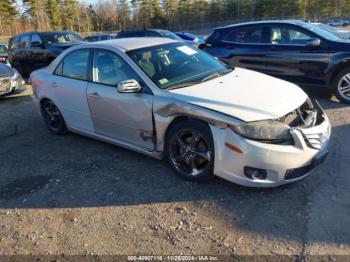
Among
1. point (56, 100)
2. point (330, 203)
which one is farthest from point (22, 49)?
point (330, 203)

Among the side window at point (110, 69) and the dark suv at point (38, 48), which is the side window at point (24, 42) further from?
the side window at point (110, 69)

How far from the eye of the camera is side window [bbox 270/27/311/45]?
680cm

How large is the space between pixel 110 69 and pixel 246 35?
4127mm

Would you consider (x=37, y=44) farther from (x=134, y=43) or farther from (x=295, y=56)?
(x=295, y=56)

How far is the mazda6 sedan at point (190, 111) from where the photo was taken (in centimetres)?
329

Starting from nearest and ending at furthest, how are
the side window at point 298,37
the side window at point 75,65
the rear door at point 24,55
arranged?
the side window at point 75,65
the side window at point 298,37
the rear door at point 24,55

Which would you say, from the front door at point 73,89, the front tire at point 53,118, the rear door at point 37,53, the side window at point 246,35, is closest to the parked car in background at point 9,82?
the rear door at point 37,53

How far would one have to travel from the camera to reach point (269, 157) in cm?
321

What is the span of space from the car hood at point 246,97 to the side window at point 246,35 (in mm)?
3397

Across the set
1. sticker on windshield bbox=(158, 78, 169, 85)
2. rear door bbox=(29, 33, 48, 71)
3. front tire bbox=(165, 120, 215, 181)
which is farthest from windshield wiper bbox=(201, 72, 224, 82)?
rear door bbox=(29, 33, 48, 71)

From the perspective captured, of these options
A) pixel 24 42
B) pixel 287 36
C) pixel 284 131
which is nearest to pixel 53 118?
pixel 284 131

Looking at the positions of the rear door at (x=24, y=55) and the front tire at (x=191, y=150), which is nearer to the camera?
the front tire at (x=191, y=150)

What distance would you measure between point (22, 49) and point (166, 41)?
10.3m

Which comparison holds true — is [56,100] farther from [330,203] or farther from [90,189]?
[330,203]
